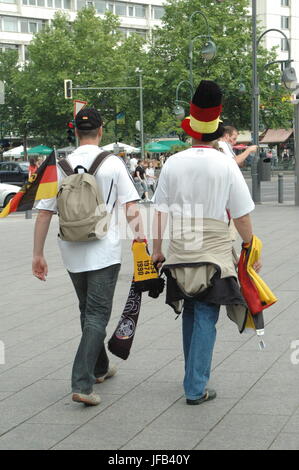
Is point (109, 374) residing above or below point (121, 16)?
below

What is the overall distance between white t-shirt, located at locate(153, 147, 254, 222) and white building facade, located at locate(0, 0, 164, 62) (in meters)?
79.5

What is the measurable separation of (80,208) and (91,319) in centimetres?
65

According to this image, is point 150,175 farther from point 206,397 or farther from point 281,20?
point 281,20

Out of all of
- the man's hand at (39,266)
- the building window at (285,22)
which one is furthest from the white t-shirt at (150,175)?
the building window at (285,22)

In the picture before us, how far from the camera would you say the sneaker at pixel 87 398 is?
4867mm

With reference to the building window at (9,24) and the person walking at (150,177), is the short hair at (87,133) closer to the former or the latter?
the person walking at (150,177)

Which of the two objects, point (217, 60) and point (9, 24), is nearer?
point (217, 60)

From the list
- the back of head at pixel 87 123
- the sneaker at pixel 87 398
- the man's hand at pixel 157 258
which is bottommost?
the sneaker at pixel 87 398

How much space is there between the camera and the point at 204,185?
4.88 metres

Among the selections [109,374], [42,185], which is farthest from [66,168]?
[109,374]

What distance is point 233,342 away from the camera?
6562 millimetres

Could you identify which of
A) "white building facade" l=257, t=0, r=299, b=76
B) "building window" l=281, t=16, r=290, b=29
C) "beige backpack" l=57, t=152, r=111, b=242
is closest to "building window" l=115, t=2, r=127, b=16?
"white building facade" l=257, t=0, r=299, b=76

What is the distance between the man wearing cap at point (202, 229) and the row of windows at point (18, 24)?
82.5 meters

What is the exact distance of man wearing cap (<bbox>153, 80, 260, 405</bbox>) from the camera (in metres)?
4.88
